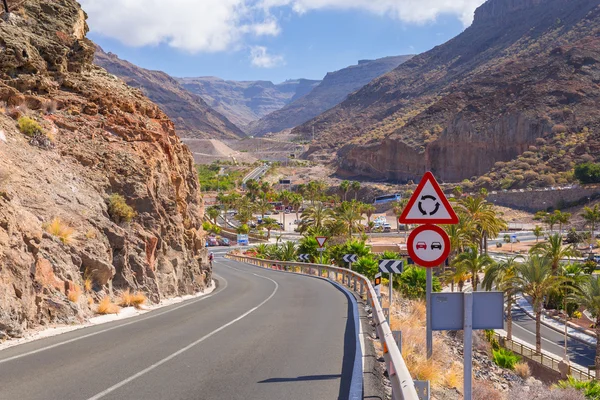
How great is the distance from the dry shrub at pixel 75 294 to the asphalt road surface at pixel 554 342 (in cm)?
3108

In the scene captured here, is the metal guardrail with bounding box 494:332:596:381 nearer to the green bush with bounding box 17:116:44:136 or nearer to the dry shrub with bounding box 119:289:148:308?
the dry shrub with bounding box 119:289:148:308

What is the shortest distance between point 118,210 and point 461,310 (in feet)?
44.0

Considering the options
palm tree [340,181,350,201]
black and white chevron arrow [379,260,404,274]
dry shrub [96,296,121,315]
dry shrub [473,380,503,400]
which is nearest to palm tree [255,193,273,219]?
palm tree [340,181,350,201]

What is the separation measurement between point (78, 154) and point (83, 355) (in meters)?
10.6

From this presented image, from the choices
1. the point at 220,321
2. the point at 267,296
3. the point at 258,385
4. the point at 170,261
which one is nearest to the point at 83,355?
the point at 258,385

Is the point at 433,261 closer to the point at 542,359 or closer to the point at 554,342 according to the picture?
the point at 542,359

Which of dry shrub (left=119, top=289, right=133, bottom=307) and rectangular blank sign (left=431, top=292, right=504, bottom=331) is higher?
rectangular blank sign (left=431, top=292, right=504, bottom=331)

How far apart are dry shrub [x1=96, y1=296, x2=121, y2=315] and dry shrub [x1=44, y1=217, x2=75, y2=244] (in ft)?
5.55

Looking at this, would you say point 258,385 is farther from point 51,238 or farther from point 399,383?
point 51,238

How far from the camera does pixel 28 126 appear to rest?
17.1 metres

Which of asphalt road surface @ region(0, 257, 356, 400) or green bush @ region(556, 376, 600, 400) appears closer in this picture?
asphalt road surface @ region(0, 257, 356, 400)

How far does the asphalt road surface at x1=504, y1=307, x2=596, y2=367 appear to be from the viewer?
36.1m

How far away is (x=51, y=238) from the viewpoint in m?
13.6

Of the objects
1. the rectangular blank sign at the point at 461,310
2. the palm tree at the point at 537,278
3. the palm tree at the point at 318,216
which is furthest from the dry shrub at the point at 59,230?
the palm tree at the point at 318,216
